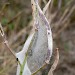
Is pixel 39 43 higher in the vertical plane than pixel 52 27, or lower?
higher

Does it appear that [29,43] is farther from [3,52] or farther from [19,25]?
[19,25]

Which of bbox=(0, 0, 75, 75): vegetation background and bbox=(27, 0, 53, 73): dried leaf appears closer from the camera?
bbox=(27, 0, 53, 73): dried leaf

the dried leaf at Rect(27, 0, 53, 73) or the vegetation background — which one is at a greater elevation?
the dried leaf at Rect(27, 0, 53, 73)

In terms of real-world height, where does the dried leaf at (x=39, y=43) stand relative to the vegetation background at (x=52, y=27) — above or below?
above

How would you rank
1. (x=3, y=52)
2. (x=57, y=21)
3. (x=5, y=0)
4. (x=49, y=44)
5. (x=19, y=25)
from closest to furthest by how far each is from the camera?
(x=49, y=44) < (x=3, y=52) < (x=5, y=0) < (x=57, y=21) < (x=19, y=25)

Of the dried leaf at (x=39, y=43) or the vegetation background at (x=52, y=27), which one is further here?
the vegetation background at (x=52, y=27)

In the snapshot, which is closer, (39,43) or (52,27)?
(39,43)

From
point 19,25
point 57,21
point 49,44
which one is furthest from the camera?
point 19,25

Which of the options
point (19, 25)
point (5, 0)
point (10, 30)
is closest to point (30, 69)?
point (5, 0)
